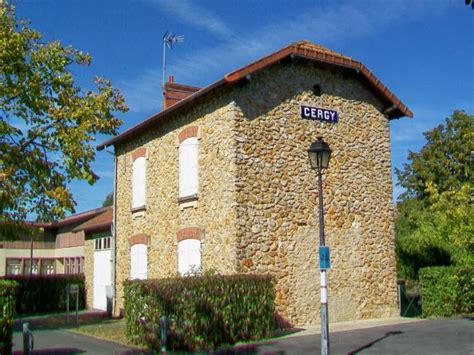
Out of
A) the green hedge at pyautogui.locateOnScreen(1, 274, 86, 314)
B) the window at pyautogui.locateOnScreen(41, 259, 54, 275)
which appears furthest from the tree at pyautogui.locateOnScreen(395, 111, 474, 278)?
the window at pyautogui.locateOnScreen(41, 259, 54, 275)

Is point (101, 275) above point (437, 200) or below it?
below

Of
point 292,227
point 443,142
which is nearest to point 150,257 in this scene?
point 292,227

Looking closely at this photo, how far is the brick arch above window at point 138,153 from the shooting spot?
18.5 meters

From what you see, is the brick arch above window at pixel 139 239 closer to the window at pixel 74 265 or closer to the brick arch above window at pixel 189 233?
the brick arch above window at pixel 189 233

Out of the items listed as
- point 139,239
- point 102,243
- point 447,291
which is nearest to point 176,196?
point 139,239

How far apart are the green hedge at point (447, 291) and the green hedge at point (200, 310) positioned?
18.5 ft

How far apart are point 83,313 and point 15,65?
12.2 meters

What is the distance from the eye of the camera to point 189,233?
621 inches

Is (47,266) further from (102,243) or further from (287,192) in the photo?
(287,192)

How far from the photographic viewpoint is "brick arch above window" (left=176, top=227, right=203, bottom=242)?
50.6ft

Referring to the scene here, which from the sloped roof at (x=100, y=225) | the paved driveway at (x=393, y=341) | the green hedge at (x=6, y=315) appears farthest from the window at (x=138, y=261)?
A: the green hedge at (x=6, y=315)

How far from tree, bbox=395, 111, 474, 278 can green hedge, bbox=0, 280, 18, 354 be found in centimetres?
1086

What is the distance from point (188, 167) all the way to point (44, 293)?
37.4 feet

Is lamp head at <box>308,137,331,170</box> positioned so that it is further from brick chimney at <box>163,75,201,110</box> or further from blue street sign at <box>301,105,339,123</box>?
brick chimney at <box>163,75,201,110</box>
